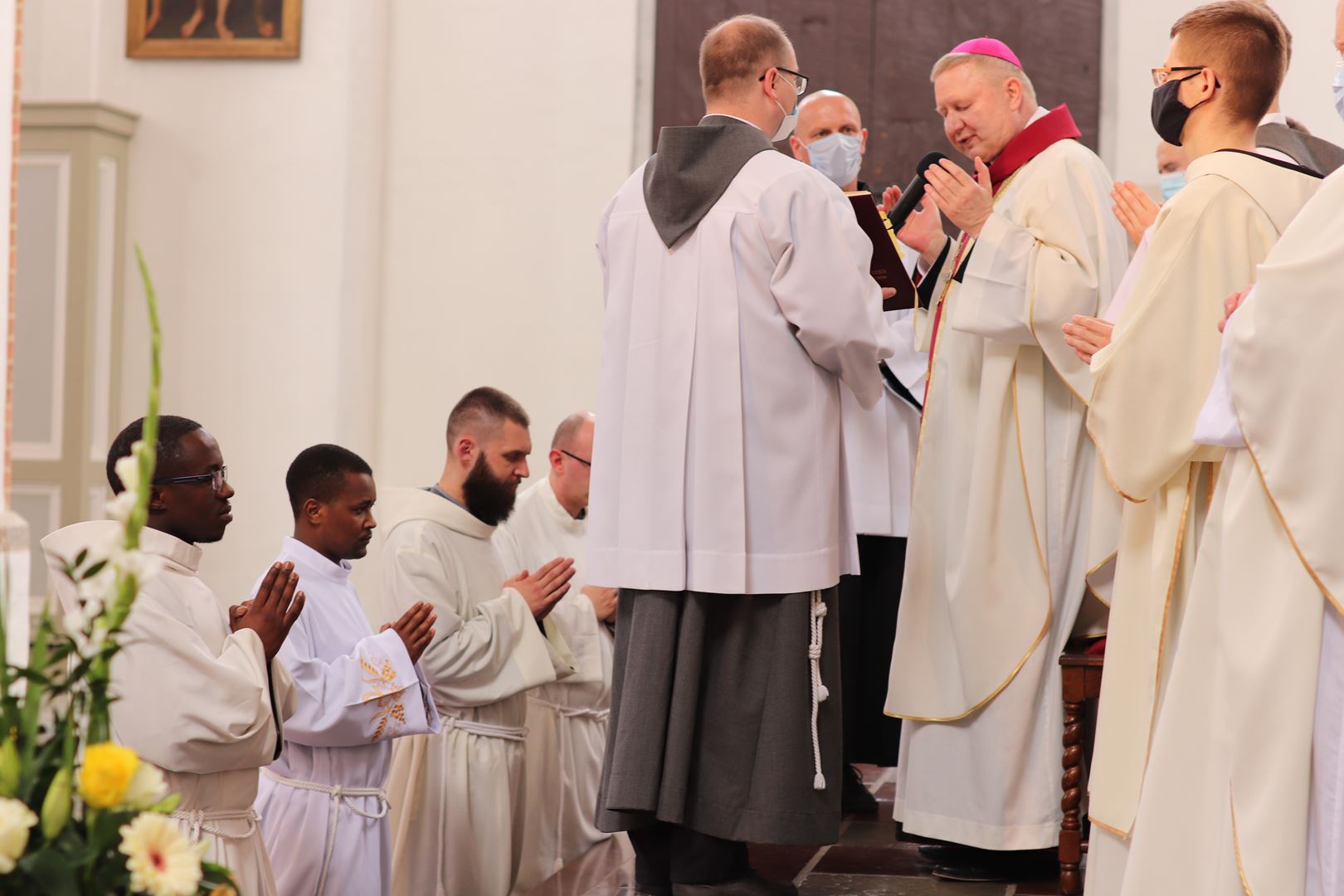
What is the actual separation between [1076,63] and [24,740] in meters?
7.58

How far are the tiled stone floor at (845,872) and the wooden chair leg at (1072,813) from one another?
0.09 meters

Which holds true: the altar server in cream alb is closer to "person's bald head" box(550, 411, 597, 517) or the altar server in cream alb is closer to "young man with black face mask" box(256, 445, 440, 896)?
"young man with black face mask" box(256, 445, 440, 896)

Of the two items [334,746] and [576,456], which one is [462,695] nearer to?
[334,746]

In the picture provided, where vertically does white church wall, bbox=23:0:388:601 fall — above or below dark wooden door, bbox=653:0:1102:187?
below

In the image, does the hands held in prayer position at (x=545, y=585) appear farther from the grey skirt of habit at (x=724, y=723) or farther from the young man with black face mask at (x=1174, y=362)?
the young man with black face mask at (x=1174, y=362)

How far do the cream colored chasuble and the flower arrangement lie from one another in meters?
2.27

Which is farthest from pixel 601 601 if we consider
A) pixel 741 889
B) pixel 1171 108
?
pixel 1171 108

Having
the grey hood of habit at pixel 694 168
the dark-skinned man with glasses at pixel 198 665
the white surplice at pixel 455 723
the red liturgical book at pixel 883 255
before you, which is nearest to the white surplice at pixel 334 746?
the dark-skinned man with glasses at pixel 198 665

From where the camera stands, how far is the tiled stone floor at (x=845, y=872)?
378cm

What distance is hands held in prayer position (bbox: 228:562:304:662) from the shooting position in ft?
10.7

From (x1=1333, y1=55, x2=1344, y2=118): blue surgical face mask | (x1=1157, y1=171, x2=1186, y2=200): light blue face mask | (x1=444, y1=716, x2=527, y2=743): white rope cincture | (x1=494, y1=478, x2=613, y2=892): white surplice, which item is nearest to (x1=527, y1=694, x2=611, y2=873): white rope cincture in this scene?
(x1=494, y1=478, x2=613, y2=892): white surplice

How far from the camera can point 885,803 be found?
4992 millimetres

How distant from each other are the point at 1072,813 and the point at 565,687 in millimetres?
2314

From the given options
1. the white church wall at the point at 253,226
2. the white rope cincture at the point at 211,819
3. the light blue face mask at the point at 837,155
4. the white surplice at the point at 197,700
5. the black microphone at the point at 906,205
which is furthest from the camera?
the white church wall at the point at 253,226
